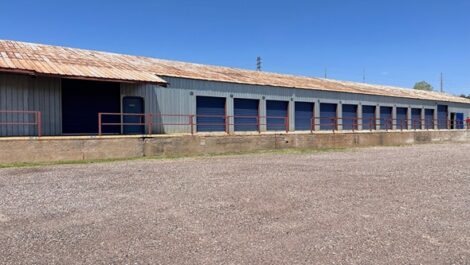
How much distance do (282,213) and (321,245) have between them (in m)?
1.41

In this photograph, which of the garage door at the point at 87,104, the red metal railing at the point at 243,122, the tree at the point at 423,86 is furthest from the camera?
the tree at the point at 423,86

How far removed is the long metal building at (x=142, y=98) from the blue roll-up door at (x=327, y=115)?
71 millimetres

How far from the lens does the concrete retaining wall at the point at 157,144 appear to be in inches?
477

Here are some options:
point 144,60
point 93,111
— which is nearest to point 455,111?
point 144,60

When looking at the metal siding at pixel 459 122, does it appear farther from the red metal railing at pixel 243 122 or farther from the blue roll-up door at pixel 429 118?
the blue roll-up door at pixel 429 118

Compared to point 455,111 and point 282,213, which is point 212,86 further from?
point 455,111

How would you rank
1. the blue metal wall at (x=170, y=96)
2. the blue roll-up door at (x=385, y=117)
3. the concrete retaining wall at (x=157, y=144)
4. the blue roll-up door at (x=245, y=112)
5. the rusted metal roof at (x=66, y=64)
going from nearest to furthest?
the concrete retaining wall at (x=157, y=144) → the rusted metal roof at (x=66, y=64) → the blue metal wall at (x=170, y=96) → the blue roll-up door at (x=245, y=112) → the blue roll-up door at (x=385, y=117)

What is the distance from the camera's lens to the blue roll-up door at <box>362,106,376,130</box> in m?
27.7

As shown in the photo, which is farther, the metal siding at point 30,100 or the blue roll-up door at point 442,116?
the blue roll-up door at point 442,116

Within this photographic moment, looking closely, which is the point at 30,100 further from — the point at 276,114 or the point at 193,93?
the point at 276,114

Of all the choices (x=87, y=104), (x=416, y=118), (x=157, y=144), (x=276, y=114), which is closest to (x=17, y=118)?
(x=87, y=104)

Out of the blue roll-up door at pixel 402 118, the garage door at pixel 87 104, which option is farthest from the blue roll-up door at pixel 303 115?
the garage door at pixel 87 104

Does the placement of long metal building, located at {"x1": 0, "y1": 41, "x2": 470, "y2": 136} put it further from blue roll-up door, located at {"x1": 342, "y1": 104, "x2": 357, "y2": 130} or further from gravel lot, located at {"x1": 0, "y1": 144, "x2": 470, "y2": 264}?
gravel lot, located at {"x1": 0, "y1": 144, "x2": 470, "y2": 264}

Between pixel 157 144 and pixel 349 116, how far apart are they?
17106 millimetres
